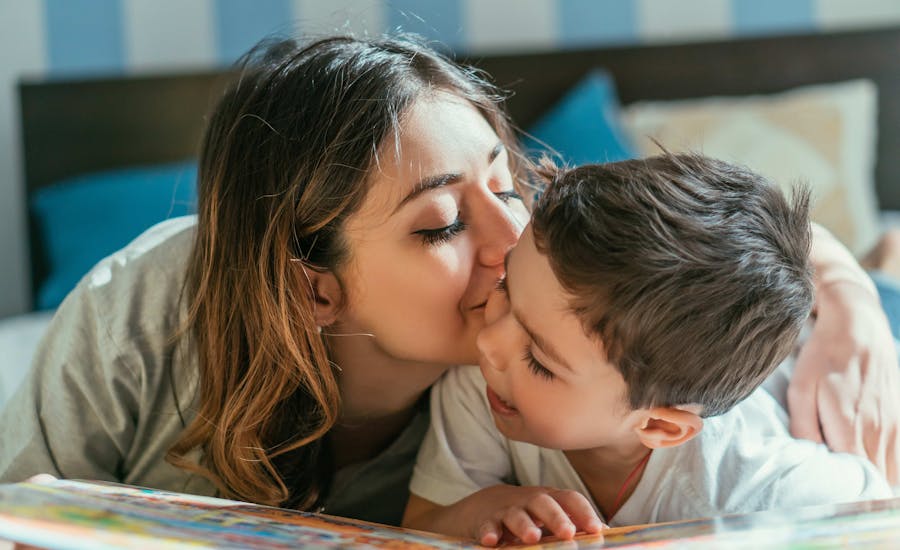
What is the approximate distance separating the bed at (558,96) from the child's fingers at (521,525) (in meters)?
1.72

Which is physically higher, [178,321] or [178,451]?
[178,321]

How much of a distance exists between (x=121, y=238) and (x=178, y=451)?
126cm

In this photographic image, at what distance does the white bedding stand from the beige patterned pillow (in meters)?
1.51

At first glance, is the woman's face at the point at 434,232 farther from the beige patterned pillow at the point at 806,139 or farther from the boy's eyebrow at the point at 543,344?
the beige patterned pillow at the point at 806,139

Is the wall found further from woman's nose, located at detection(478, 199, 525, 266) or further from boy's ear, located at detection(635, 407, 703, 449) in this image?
boy's ear, located at detection(635, 407, 703, 449)

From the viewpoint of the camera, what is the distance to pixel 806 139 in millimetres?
2457

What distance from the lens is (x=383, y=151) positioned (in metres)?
1.16

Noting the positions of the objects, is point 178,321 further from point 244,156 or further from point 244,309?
point 244,156

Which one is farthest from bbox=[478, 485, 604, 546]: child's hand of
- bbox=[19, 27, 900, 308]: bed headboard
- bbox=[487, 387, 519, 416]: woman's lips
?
bbox=[19, 27, 900, 308]: bed headboard

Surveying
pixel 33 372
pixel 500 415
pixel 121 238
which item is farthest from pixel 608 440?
pixel 121 238

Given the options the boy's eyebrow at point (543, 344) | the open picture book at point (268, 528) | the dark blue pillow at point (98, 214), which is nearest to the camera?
the open picture book at point (268, 528)

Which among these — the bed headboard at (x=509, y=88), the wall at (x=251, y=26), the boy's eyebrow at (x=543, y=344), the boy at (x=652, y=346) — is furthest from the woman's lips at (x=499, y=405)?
the wall at (x=251, y=26)

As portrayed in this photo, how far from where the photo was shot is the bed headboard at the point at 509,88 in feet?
9.14

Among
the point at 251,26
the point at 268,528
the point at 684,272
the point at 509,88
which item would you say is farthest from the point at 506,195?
the point at 251,26
